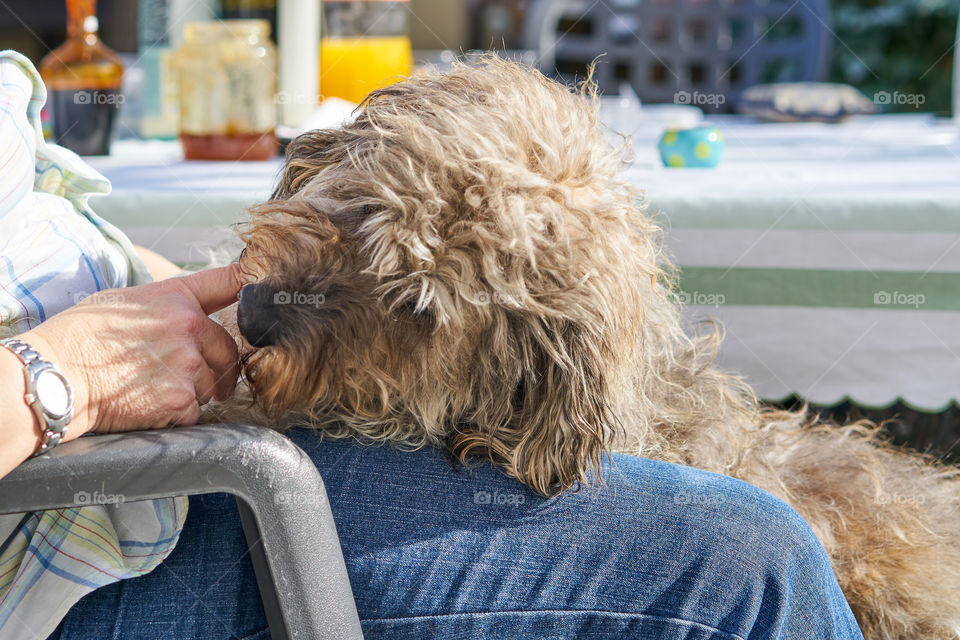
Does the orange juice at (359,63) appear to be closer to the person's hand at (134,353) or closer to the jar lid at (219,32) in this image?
the jar lid at (219,32)

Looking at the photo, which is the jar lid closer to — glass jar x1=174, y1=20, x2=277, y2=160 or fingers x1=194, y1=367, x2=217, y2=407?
glass jar x1=174, y1=20, x2=277, y2=160

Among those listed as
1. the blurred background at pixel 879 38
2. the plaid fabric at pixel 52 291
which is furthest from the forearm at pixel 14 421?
the blurred background at pixel 879 38

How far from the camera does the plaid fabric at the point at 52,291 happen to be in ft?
4.37

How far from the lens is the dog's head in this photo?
1473 millimetres

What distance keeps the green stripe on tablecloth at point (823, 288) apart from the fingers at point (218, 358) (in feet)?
4.07

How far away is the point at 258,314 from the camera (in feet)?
4.74

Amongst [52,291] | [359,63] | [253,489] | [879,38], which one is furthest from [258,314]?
[879,38]

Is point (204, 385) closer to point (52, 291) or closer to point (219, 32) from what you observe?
point (52, 291)

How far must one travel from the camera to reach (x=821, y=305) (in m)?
2.29

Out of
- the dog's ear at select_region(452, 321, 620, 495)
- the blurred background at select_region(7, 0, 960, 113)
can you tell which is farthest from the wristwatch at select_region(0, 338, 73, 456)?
the blurred background at select_region(7, 0, 960, 113)

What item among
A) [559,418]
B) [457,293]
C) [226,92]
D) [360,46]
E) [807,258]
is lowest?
[559,418]

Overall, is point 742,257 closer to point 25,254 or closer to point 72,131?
point 25,254

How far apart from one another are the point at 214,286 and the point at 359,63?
1935mm

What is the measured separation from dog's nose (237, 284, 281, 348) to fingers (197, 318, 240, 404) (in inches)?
2.4
